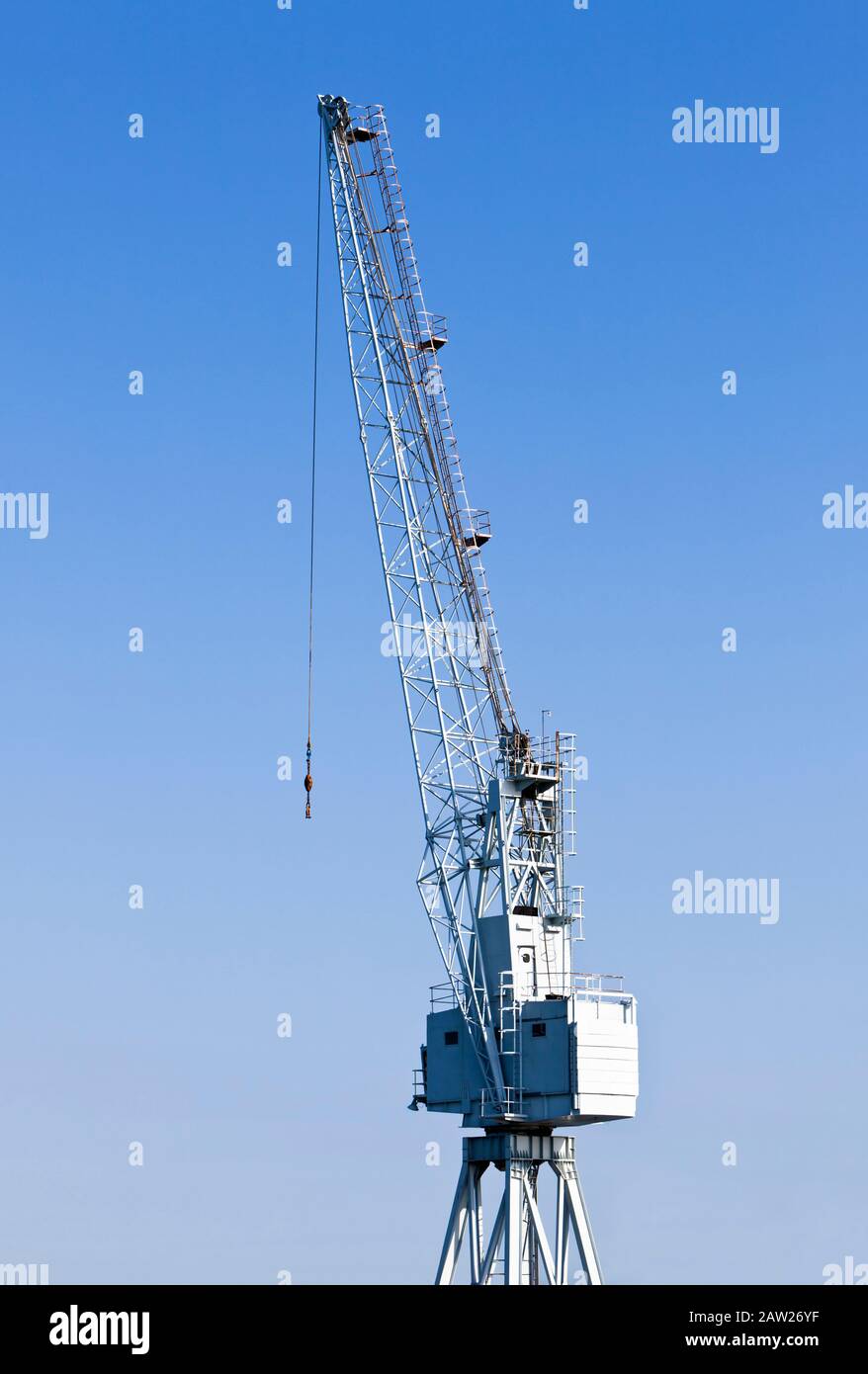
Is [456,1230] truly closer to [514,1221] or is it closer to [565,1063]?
[514,1221]

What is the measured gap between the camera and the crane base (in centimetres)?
10600

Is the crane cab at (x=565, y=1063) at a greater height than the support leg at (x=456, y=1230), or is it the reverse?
the crane cab at (x=565, y=1063)

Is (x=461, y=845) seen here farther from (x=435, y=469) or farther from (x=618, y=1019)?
(x=435, y=469)

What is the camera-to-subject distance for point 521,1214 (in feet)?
349

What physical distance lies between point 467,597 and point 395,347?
1304 centimetres

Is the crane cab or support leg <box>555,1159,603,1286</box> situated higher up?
the crane cab

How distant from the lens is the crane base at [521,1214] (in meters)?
106

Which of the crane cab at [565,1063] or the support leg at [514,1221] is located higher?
the crane cab at [565,1063]

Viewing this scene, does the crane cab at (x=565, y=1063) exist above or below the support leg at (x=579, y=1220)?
above

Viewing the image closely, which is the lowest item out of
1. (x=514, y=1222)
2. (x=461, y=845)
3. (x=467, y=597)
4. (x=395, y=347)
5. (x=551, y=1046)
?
(x=514, y=1222)

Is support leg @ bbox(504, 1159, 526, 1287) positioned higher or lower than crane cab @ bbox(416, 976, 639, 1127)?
lower
